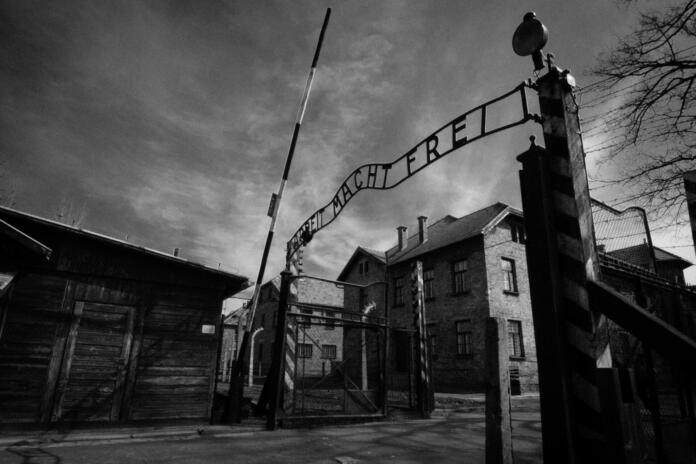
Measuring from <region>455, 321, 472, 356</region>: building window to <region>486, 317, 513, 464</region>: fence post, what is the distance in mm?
17807

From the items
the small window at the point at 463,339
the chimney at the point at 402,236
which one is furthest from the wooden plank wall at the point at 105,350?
the chimney at the point at 402,236

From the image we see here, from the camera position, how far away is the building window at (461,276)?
21125 millimetres

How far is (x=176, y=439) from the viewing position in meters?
7.05

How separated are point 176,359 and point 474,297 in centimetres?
1562

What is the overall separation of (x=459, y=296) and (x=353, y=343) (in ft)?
33.6

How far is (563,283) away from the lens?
9.32ft

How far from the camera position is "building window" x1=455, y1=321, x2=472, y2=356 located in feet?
65.6

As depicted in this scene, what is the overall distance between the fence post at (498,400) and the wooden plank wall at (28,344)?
8320mm

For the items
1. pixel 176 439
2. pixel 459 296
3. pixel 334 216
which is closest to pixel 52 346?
pixel 176 439

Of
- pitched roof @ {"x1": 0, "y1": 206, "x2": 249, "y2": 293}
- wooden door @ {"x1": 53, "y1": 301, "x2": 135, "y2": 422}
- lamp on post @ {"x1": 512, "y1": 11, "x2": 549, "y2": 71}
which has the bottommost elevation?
wooden door @ {"x1": 53, "y1": 301, "x2": 135, "y2": 422}

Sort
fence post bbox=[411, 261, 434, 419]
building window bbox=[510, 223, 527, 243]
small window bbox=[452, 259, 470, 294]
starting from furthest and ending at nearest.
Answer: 1. building window bbox=[510, 223, 527, 243]
2. small window bbox=[452, 259, 470, 294]
3. fence post bbox=[411, 261, 434, 419]

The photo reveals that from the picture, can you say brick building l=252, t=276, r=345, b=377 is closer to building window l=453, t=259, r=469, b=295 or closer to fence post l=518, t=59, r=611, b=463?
building window l=453, t=259, r=469, b=295

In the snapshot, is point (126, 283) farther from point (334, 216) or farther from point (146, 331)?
point (334, 216)

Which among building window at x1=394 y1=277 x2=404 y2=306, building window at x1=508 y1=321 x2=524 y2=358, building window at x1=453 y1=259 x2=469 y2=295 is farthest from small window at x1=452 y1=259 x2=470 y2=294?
building window at x1=394 y1=277 x2=404 y2=306
